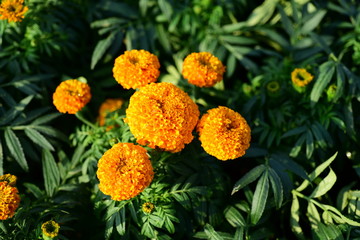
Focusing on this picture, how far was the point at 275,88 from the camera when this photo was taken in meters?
2.53

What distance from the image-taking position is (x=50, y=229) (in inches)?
73.3

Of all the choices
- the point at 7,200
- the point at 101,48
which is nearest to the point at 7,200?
the point at 7,200

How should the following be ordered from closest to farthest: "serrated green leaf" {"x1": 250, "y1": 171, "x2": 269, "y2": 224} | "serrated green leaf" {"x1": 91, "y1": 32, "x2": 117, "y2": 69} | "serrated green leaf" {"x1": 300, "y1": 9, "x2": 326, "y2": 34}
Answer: "serrated green leaf" {"x1": 250, "y1": 171, "x2": 269, "y2": 224}
"serrated green leaf" {"x1": 91, "y1": 32, "x2": 117, "y2": 69}
"serrated green leaf" {"x1": 300, "y1": 9, "x2": 326, "y2": 34}

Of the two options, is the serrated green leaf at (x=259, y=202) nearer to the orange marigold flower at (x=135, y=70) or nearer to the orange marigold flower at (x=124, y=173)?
the orange marigold flower at (x=124, y=173)

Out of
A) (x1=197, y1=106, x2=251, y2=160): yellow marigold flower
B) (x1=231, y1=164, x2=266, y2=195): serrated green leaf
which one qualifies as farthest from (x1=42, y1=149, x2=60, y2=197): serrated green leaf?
(x1=231, y1=164, x2=266, y2=195): serrated green leaf

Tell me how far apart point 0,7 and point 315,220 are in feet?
7.65

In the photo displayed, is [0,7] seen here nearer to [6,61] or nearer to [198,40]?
[6,61]

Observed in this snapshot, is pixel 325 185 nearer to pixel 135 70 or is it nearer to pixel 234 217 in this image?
pixel 234 217

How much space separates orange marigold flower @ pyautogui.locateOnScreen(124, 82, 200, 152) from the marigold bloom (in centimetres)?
44

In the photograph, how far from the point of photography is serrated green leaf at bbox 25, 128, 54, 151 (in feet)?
7.88

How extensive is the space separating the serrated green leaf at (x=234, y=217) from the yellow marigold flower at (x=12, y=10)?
5.81 ft

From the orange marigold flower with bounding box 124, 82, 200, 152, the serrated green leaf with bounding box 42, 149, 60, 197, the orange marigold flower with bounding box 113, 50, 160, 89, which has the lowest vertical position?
the serrated green leaf with bounding box 42, 149, 60, 197

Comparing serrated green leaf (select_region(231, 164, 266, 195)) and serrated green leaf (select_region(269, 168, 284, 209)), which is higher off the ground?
serrated green leaf (select_region(231, 164, 266, 195))

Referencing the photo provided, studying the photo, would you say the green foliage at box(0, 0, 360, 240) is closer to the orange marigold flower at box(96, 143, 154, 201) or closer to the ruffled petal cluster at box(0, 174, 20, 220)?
the ruffled petal cluster at box(0, 174, 20, 220)
